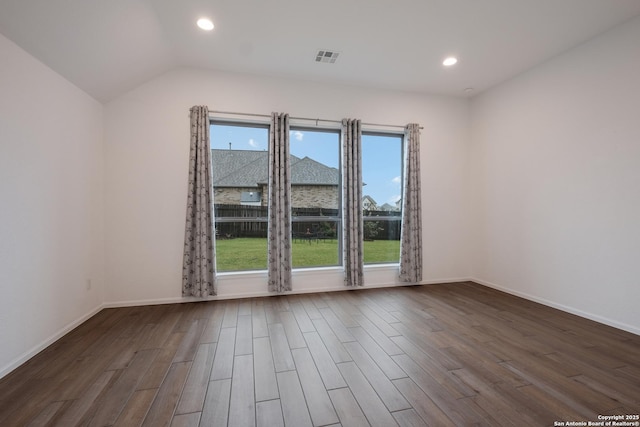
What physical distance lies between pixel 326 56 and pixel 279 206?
1972 millimetres

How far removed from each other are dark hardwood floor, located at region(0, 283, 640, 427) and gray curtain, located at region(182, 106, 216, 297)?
0.41 meters

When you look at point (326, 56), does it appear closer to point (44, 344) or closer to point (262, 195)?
point (262, 195)

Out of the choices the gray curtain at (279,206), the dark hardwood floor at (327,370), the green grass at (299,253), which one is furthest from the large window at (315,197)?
the dark hardwood floor at (327,370)

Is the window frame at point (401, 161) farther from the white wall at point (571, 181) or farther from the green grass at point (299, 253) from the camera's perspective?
the white wall at point (571, 181)

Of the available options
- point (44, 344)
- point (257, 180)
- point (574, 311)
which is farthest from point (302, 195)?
point (574, 311)

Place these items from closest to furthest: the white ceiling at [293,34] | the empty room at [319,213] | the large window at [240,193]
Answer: the empty room at [319,213] < the white ceiling at [293,34] < the large window at [240,193]

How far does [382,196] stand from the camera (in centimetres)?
444

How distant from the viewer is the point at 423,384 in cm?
Answer: 186

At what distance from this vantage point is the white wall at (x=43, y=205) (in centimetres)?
202

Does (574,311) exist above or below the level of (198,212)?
below

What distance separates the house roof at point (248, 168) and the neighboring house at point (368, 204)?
0.82m

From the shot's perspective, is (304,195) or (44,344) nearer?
(44,344)

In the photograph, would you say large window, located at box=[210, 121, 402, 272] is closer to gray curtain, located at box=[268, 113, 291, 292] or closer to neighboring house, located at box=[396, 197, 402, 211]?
neighboring house, located at box=[396, 197, 402, 211]

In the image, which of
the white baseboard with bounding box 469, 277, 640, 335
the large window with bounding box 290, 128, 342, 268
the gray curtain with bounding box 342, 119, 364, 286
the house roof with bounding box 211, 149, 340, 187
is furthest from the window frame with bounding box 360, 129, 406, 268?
the white baseboard with bounding box 469, 277, 640, 335
